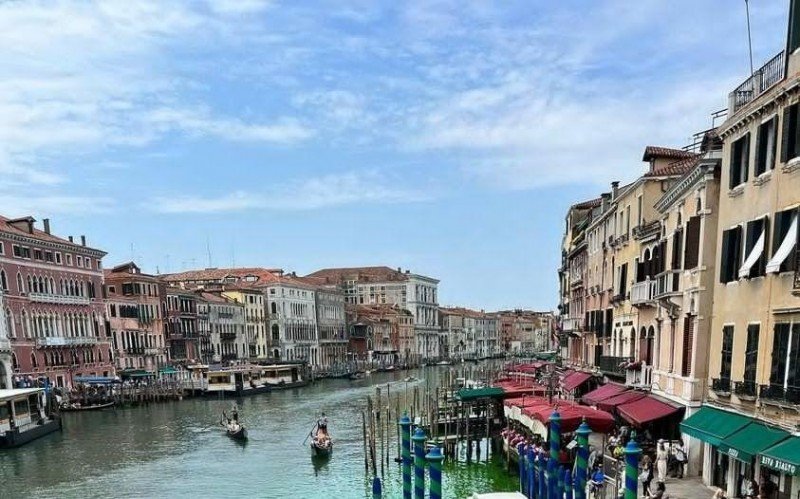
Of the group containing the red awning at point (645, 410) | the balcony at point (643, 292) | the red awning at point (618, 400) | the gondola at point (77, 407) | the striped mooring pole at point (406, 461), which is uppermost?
the balcony at point (643, 292)

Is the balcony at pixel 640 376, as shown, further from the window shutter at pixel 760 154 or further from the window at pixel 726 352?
the window shutter at pixel 760 154

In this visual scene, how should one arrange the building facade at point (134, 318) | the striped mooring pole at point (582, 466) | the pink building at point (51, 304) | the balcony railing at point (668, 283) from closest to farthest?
the striped mooring pole at point (582, 466) → the balcony railing at point (668, 283) → the pink building at point (51, 304) → the building facade at point (134, 318)

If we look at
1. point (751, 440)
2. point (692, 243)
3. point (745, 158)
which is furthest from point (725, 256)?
point (751, 440)

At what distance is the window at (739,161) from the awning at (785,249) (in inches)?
Result: 74.8

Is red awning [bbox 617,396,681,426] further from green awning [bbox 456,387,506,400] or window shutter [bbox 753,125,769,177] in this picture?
green awning [bbox 456,387,506,400]

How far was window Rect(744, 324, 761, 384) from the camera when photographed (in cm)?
1011

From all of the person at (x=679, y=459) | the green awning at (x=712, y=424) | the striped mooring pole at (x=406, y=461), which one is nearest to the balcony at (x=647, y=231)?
the green awning at (x=712, y=424)

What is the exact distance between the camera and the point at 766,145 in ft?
32.8

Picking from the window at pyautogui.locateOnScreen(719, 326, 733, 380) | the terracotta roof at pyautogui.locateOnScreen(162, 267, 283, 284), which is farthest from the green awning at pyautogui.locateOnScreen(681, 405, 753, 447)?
the terracotta roof at pyautogui.locateOnScreen(162, 267, 283, 284)

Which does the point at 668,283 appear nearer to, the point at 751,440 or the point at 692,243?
the point at 692,243

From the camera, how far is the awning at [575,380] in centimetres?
2347

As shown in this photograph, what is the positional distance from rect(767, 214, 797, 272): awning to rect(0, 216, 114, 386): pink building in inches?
1484

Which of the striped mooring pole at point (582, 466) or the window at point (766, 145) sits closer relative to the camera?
the window at point (766, 145)

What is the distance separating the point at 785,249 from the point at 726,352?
3.00 meters
